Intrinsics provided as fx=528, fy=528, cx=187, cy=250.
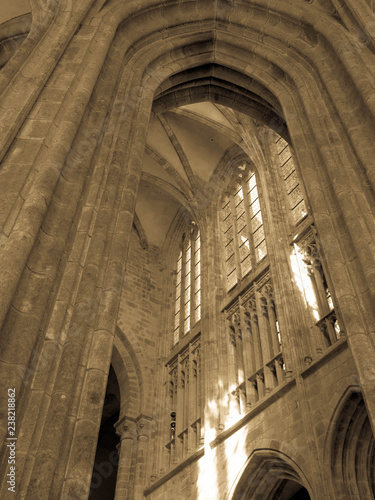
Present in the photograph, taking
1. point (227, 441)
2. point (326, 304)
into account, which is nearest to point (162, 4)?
point (326, 304)

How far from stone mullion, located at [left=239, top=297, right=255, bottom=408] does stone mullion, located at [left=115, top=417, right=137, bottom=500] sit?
11.0 ft

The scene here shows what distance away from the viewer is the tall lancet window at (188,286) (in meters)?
13.2

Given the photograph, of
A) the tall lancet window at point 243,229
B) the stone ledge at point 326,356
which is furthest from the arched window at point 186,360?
the stone ledge at point 326,356

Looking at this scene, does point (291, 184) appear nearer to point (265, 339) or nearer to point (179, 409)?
point (265, 339)

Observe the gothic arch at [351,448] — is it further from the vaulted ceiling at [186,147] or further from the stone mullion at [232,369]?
the vaulted ceiling at [186,147]

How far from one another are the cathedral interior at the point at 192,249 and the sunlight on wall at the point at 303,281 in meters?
0.05

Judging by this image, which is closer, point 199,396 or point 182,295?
point 199,396

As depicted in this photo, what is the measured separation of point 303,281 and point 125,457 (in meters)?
5.48

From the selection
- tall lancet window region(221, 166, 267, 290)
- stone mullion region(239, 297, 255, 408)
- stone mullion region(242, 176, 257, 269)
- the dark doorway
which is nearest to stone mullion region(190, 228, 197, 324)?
tall lancet window region(221, 166, 267, 290)

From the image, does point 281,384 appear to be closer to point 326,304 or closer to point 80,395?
point 326,304

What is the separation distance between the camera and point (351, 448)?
7.29 m

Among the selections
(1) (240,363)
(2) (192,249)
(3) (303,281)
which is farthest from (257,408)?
(2) (192,249)

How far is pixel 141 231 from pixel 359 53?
10.1 m

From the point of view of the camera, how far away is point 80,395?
3.68 metres
